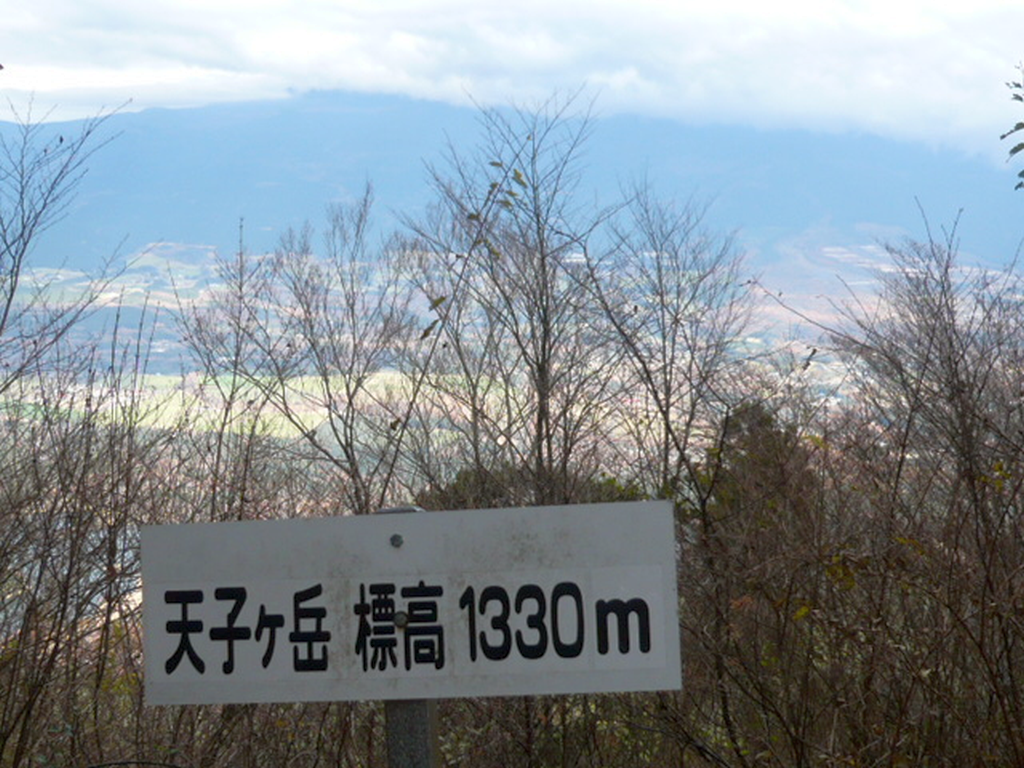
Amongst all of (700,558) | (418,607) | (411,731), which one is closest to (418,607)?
(418,607)

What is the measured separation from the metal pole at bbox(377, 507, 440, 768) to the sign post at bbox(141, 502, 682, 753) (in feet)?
0.04

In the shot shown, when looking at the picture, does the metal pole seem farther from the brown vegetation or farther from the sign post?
the brown vegetation

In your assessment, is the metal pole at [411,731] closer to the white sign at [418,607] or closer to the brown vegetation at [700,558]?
the white sign at [418,607]

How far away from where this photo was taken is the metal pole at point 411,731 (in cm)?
200

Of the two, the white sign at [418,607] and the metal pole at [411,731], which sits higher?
the white sign at [418,607]

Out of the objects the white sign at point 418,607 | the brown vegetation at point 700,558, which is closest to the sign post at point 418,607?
the white sign at point 418,607

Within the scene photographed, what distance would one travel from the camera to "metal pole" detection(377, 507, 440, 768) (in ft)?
6.55

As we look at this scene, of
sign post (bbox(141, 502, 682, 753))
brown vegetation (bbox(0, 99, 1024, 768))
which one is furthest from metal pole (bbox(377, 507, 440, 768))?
brown vegetation (bbox(0, 99, 1024, 768))

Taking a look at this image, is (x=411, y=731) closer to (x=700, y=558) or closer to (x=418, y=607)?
(x=418, y=607)

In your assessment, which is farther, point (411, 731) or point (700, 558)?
point (700, 558)

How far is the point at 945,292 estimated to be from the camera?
176 inches

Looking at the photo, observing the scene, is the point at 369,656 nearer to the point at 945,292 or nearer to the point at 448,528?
the point at 448,528

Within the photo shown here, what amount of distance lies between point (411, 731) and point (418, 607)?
0.75ft

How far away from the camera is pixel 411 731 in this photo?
2002 millimetres
